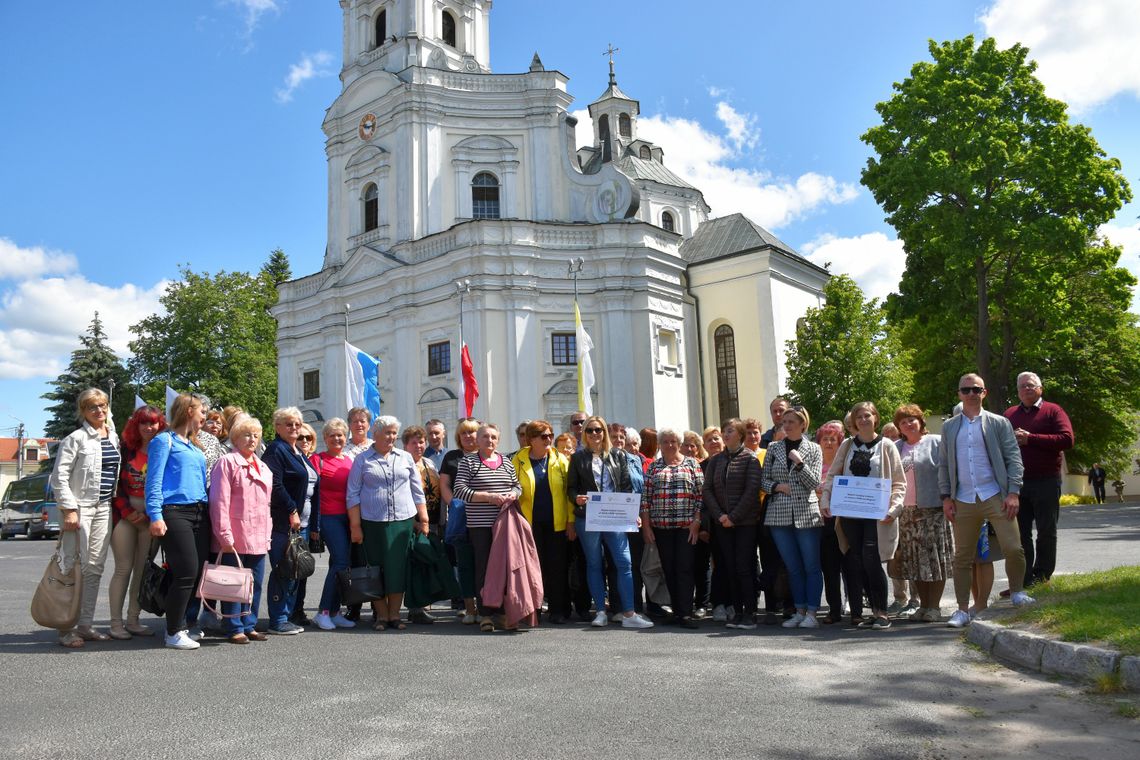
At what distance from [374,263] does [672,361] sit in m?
12.8

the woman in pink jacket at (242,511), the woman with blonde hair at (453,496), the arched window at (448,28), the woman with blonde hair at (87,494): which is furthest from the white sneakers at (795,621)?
the arched window at (448,28)

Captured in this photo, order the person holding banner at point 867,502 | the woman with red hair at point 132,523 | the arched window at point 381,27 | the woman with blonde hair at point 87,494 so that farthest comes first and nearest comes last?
the arched window at point 381,27 < the person holding banner at point 867,502 < the woman with red hair at point 132,523 < the woman with blonde hair at point 87,494

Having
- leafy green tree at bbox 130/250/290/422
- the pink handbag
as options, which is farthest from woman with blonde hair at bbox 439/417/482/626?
leafy green tree at bbox 130/250/290/422

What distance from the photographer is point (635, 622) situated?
8164mm

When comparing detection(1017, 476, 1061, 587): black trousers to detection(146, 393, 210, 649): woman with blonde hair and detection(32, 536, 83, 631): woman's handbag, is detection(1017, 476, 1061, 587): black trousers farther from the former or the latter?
detection(32, 536, 83, 631): woman's handbag

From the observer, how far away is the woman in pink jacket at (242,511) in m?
7.20

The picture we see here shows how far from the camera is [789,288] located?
37719 millimetres

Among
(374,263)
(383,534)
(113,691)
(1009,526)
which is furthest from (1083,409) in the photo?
(113,691)

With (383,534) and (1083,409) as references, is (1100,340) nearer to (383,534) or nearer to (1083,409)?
(1083,409)

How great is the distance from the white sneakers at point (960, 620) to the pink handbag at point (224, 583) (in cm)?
593

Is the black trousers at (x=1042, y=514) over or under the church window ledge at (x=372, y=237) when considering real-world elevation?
under

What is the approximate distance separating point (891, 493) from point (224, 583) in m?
5.74

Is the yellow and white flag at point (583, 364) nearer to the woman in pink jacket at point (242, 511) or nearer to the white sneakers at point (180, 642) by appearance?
the woman in pink jacket at point (242, 511)

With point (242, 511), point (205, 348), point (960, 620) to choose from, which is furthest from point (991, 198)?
point (205, 348)
